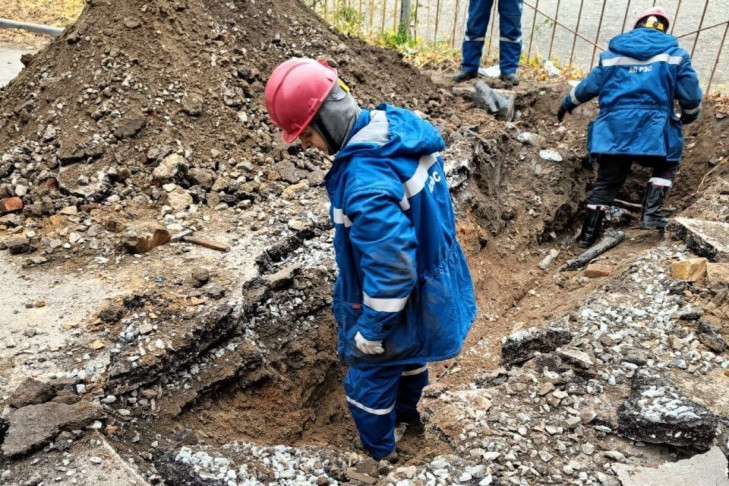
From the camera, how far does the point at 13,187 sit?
436 centimetres

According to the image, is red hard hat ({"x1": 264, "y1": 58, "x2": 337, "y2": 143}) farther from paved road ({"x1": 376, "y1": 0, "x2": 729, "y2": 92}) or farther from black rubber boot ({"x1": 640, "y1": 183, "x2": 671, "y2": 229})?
paved road ({"x1": 376, "y1": 0, "x2": 729, "y2": 92})

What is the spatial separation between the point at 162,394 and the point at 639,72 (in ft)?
13.7

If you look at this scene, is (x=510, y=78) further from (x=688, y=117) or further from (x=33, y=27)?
(x=33, y=27)

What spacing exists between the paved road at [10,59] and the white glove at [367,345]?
667cm

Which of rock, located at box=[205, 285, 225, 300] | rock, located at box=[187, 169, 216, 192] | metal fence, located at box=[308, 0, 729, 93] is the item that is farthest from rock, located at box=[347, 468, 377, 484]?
metal fence, located at box=[308, 0, 729, 93]

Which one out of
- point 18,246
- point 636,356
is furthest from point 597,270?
point 18,246

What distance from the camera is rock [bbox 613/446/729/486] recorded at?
8.49 feet

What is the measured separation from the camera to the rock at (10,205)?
4.23 meters

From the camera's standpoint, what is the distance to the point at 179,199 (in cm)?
437

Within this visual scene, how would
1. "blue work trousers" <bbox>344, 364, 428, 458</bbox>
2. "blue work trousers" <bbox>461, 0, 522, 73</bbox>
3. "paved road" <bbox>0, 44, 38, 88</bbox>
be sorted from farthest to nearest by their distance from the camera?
1. "paved road" <bbox>0, 44, 38, 88</bbox>
2. "blue work trousers" <bbox>461, 0, 522, 73</bbox>
3. "blue work trousers" <bbox>344, 364, 428, 458</bbox>

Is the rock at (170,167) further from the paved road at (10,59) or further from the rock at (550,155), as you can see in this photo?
the paved road at (10,59)

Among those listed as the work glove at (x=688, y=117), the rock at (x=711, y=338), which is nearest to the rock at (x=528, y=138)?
the work glove at (x=688, y=117)

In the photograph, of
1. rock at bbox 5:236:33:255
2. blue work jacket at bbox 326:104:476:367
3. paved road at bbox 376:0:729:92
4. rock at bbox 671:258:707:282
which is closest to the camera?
blue work jacket at bbox 326:104:476:367

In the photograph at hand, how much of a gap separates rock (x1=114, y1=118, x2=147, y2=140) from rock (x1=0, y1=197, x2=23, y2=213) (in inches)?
32.3
